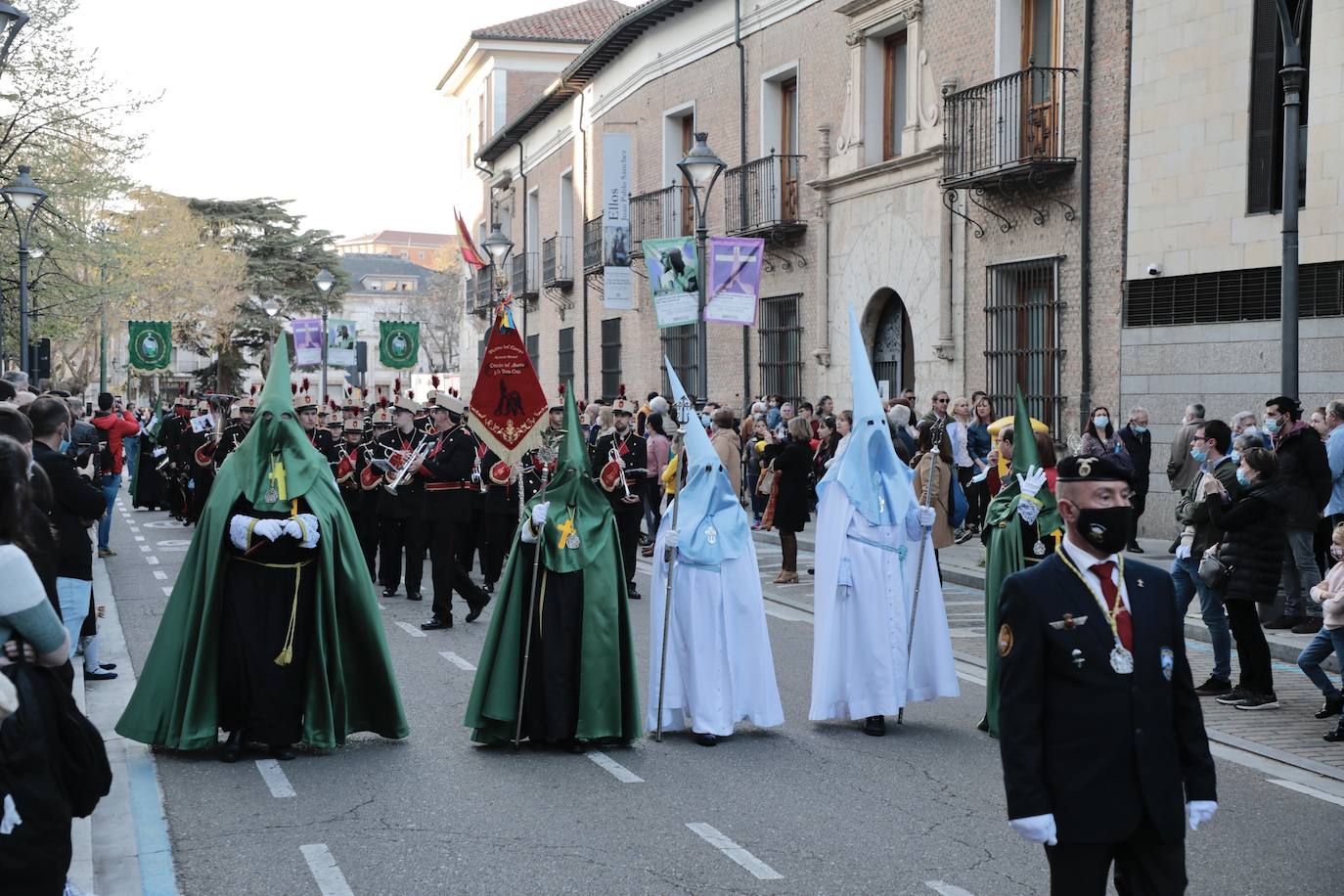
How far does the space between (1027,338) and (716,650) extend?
12031 mm

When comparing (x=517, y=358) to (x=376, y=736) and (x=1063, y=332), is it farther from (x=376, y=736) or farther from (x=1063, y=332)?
(x=1063, y=332)

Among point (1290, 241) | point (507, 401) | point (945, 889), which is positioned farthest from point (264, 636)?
point (1290, 241)

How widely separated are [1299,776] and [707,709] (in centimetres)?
302

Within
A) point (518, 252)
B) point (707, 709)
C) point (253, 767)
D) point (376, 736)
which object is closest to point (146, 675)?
point (253, 767)

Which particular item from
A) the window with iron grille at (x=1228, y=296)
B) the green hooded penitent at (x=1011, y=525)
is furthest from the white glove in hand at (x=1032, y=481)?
the window with iron grille at (x=1228, y=296)

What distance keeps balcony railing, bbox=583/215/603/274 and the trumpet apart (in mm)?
19387

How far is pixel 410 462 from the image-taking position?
Result: 45.0ft

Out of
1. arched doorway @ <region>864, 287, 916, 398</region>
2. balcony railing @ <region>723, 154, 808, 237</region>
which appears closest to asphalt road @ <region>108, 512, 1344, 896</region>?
arched doorway @ <region>864, 287, 916, 398</region>

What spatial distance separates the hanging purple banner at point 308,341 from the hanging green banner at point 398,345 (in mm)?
3920

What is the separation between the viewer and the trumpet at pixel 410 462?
13602 millimetres

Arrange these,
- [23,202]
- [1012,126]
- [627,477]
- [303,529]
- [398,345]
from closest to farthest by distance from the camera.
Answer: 1. [303,529]
2. [627,477]
3. [1012,126]
4. [23,202]
5. [398,345]

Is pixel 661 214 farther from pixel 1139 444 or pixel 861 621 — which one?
pixel 861 621

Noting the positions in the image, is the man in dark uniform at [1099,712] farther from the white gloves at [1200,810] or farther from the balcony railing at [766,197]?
the balcony railing at [766,197]

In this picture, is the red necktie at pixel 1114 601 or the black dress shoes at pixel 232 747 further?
the black dress shoes at pixel 232 747
